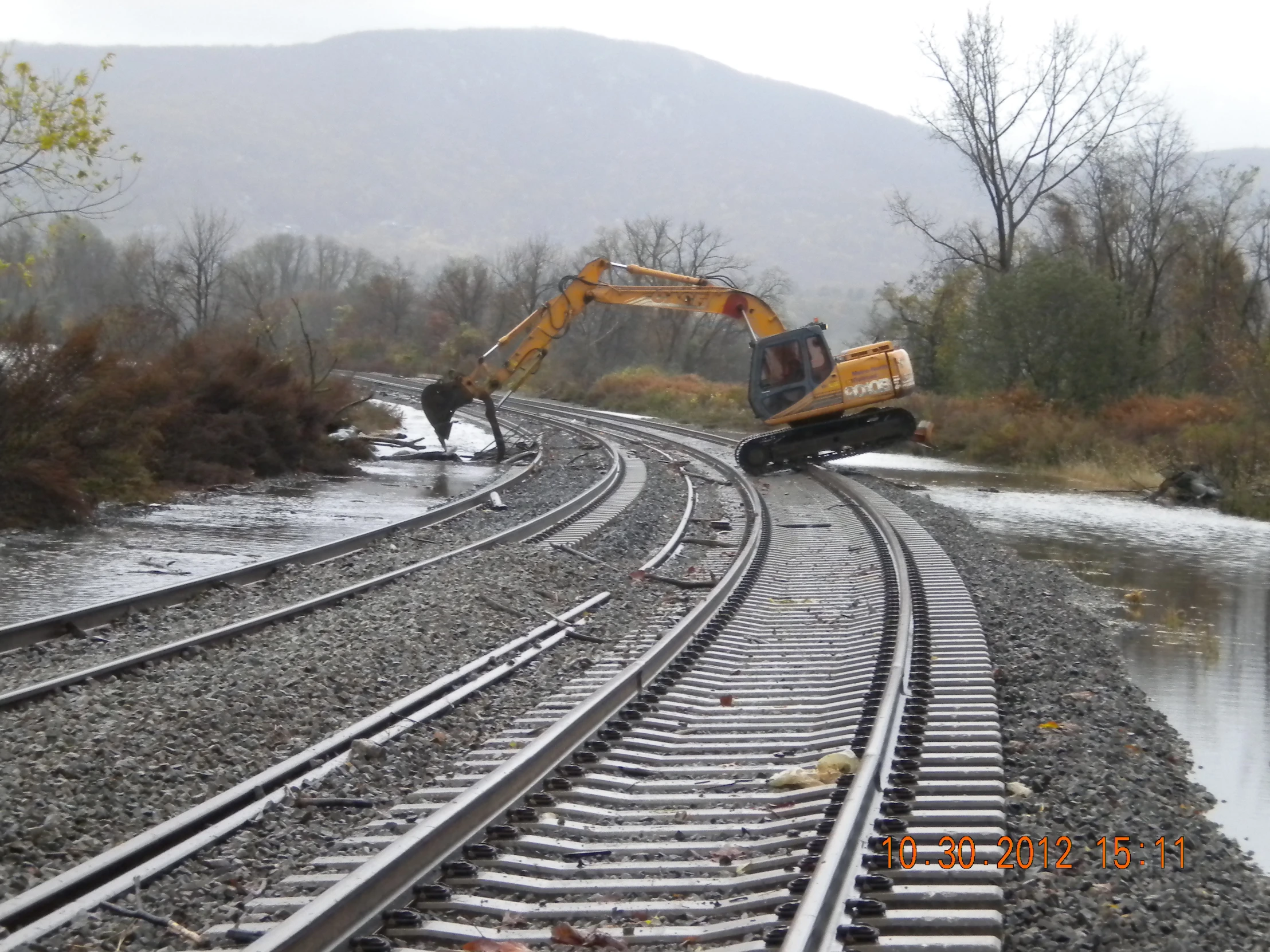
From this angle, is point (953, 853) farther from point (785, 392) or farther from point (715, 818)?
point (785, 392)

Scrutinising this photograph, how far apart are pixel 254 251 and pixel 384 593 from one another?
13956cm

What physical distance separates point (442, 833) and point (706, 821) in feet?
4.21

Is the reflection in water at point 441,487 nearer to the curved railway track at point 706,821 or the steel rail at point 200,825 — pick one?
the curved railway track at point 706,821

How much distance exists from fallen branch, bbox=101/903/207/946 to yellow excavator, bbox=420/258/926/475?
20.1 m

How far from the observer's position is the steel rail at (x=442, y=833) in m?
4.26

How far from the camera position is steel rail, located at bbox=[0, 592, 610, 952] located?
4570mm

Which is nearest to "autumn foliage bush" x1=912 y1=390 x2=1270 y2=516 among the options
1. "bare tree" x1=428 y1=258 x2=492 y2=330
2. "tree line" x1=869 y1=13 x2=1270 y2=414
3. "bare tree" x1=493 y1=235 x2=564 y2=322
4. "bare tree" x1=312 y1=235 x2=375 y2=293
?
"tree line" x1=869 y1=13 x2=1270 y2=414

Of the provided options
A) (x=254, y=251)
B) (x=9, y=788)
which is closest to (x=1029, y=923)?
(x=9, y=788)

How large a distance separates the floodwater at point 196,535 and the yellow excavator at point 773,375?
7.41 feet

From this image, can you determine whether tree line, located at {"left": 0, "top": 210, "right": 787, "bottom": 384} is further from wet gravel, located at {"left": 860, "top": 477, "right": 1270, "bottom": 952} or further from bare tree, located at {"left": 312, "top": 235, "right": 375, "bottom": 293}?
wet gravel, located at {"left": 860, "top": 477, "right": 1270, "bottom": 952}

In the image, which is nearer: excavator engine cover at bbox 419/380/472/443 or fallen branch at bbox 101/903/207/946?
fallen branch at bbox 101/903/207/946

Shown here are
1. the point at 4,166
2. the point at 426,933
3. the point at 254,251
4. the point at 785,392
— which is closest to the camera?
the point at 426,933

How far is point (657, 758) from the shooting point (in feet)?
22.4
